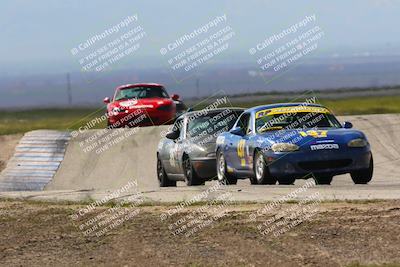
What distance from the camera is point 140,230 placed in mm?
12078

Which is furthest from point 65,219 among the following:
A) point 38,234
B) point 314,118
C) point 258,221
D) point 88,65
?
point 88,65

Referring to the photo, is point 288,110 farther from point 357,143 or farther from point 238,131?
point 357,143

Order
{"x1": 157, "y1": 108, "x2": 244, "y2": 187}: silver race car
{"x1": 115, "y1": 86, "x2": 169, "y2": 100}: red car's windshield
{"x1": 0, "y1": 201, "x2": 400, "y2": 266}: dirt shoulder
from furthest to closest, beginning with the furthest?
{"x1": 115, "y1": 86, "x2": 169, "y2": 100}: red car's windshield → {"x1": 157, "y1": 108, "x2": 244, "y2": 187}: silver race car → {"x1": 0, "y1": 201, "x2": 400, "y2": 266}: dirt shoulder

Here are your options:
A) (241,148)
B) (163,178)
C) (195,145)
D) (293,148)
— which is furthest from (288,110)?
(163,178)

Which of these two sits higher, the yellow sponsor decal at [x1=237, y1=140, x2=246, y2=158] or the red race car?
the yellow sponsor decal at [x1=237, y1=140, x2=246, y2=158]

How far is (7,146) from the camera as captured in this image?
28469 mm

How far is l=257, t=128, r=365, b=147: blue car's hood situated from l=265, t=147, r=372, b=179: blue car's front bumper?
0.56 feet

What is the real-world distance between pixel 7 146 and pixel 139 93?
15.6 ft

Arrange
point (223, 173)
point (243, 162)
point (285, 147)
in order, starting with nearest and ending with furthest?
point (285, 147), point (243, 162), point (223, 173)

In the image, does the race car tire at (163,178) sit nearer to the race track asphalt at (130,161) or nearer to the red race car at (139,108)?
the race track asphalt at (130,161)

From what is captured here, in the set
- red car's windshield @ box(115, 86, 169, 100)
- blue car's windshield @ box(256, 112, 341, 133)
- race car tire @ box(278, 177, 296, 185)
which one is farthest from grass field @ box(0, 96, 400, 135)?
race car tire @ box(278, 177, 296, 185)

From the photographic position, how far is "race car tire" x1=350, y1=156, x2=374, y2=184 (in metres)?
16.3

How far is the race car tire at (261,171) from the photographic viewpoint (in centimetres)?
1592

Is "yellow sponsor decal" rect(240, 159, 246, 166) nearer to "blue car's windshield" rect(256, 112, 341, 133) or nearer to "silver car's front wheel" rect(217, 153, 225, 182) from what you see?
"blue car's windshield" rect(256, 112, 341, 133)
